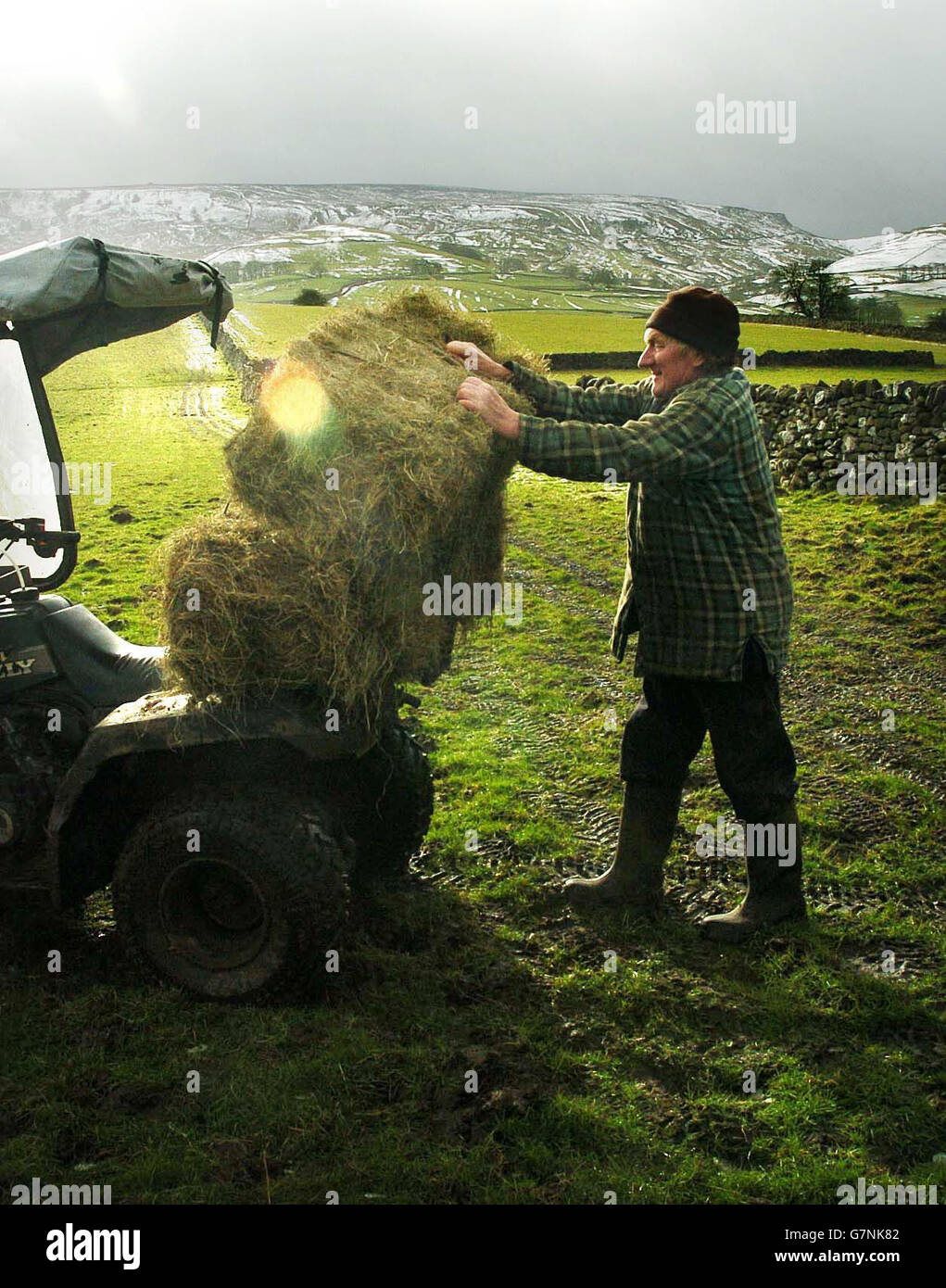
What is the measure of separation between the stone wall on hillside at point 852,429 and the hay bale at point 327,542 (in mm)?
11490

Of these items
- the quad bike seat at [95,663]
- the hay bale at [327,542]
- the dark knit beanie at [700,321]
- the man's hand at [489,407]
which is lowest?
the quad bike seat at [95,663]

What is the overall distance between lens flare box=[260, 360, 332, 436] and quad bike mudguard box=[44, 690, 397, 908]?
1.00 metres

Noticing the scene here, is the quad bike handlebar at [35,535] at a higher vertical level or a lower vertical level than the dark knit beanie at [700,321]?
lower

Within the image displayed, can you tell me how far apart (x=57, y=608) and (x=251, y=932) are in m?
1.61

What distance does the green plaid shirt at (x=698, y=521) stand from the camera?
12.4ft

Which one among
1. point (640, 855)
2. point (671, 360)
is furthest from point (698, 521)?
point (640, 855)

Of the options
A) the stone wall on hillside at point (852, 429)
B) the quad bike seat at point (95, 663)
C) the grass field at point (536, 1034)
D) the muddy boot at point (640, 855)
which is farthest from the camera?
the stone wall on hillside at point (852, 429)

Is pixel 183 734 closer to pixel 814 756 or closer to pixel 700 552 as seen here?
pixel 700 552

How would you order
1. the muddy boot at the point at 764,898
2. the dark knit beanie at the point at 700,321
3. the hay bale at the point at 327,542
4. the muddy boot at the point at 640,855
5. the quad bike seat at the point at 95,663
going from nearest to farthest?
the hay bale at the point at 327,542 < the dark knit beanie at the point at 700,321 < the quad bike seat at the point at 95,663 < the muddy boot at the point at 764,898 < the muddy boot at the point at 640,855

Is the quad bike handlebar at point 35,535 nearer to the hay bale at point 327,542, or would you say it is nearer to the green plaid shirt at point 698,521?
the hay bale at point 327,542

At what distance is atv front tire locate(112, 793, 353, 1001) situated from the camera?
11.9 feet

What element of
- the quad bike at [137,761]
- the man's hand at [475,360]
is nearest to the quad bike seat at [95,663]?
the quad bike at [137,761]

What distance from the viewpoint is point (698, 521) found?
410cm

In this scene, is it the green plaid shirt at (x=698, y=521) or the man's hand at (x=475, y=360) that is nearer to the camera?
the green plaid shirt at (x=698, y=521)
